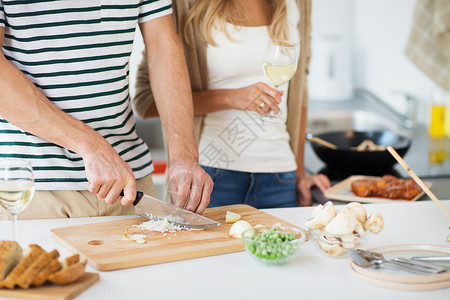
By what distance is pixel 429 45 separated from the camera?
3.22 m

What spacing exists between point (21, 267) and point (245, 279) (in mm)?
397

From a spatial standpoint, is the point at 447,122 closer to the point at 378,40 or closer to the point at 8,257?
the point at 378,40

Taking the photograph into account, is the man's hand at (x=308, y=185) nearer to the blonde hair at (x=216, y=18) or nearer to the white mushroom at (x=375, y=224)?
the blonde hair at (x=216, y=18)

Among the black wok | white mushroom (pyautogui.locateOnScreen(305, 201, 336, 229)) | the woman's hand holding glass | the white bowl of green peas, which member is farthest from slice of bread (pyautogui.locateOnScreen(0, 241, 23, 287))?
the black wok

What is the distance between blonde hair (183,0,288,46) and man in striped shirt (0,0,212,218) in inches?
8.5

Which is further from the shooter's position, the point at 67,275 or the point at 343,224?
the point at 343,224

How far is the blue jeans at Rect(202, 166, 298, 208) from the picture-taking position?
1989 millimetres

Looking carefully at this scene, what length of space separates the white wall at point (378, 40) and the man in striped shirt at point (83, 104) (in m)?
2.19

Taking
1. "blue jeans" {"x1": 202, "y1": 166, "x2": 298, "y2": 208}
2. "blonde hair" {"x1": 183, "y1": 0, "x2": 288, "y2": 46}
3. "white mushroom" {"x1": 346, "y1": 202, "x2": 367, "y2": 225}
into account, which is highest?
"blonde hair" {"x1": 183, "y1": 0, "x2": 288, "y2": 46}

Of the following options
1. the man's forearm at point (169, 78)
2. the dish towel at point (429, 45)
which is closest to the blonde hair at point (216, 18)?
the man's forearm at point (169, 78)

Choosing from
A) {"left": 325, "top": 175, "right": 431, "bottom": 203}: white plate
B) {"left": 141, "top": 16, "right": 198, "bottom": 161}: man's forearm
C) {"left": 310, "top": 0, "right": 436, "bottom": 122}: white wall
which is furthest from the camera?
{"left": 310, "top": 0, "right": 436, "bottom": 122}: white wall

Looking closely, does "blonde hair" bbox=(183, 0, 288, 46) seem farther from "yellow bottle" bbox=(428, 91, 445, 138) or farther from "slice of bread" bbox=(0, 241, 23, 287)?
"yellow bottle" bbox=(428, 91, 445, 138)

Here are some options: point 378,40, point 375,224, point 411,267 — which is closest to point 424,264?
point 411,267

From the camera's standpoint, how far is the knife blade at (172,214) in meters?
1.40
